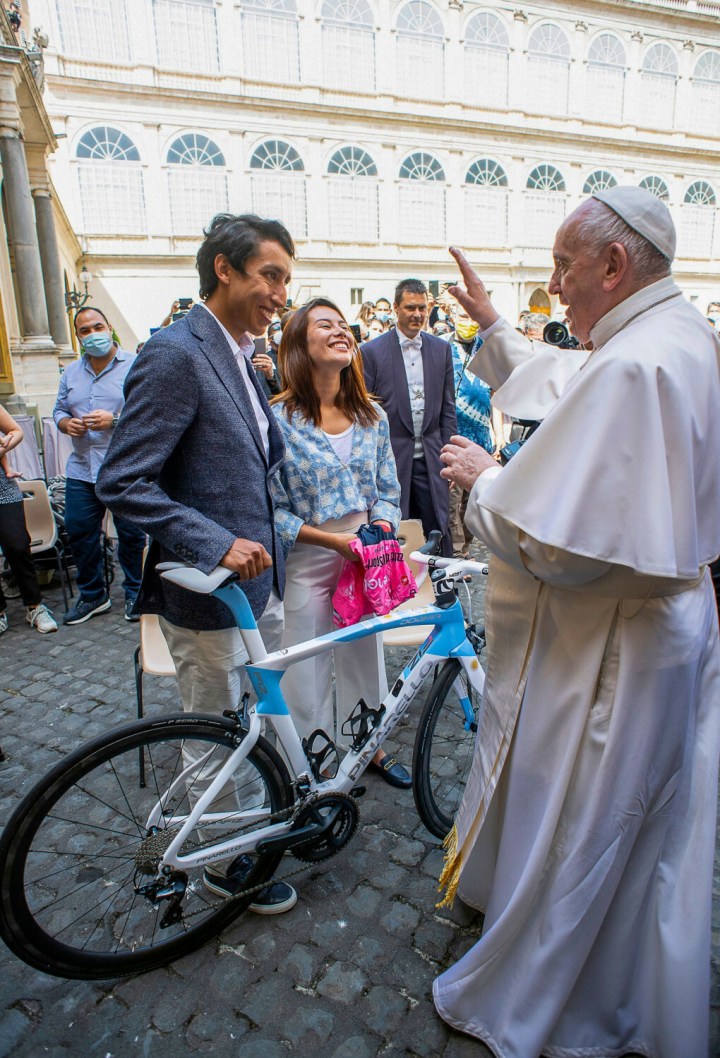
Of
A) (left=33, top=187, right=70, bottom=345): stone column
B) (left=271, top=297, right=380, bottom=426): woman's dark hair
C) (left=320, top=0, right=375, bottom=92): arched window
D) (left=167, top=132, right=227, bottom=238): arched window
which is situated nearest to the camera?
(left=271, top=297, right=380, bottom=426): woman's dark hair

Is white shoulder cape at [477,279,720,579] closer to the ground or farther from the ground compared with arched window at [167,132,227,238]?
closer to the ground

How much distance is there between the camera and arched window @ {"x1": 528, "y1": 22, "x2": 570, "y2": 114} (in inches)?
1264

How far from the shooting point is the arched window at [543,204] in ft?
107

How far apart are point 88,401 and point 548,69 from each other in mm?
37327

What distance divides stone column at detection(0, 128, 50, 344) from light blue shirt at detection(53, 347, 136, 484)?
6510 mm

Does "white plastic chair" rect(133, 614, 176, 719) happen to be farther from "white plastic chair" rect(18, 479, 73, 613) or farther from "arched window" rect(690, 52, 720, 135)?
"arched window" rect(690, 52, 720, 135)

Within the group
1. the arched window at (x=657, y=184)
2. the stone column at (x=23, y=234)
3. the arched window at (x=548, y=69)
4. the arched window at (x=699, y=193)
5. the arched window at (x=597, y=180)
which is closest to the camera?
the stone column at (x=23, y=234)

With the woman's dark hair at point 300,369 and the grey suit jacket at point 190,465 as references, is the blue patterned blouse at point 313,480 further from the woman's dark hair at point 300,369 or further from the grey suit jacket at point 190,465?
the grey suit jacket at point 190,465

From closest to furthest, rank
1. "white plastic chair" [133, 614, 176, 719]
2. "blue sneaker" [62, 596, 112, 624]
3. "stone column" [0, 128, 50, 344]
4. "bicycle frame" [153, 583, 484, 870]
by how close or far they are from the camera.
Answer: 1. "bicycle frame" [153, 583, 484, 870]
2. "white plastic chair" [133, 614, 176, 719]
3. "blue sneaker" [62, 596, 112, 624]
4. "stone column" [0, 128, 50, 344]

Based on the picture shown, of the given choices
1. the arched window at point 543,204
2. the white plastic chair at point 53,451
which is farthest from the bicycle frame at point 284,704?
the arched window at point 543,204

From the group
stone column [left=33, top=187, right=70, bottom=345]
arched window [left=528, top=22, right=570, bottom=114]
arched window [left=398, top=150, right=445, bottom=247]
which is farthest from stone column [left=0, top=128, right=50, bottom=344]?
arched window [left=528, top=22, right=570, bottom=114]

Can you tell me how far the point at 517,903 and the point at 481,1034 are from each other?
0.42 metres

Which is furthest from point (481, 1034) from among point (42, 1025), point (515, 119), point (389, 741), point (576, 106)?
point (576, 106)

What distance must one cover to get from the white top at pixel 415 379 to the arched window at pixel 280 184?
26188 mm
